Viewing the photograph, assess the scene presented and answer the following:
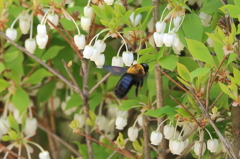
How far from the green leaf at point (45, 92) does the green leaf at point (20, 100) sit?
36 centimetres

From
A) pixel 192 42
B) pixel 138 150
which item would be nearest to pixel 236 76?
Result: pixel 192 42

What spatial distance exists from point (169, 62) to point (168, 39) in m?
0.10

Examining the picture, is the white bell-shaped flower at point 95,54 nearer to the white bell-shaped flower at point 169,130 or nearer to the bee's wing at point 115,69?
the bee's wing at point 115,69

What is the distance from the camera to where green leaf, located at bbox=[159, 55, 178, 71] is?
1.64 metres

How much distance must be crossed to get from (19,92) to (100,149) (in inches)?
23.2

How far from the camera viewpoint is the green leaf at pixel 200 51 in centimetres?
148

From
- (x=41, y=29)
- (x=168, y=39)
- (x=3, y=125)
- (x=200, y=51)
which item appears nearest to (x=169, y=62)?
(x=168, y=39)

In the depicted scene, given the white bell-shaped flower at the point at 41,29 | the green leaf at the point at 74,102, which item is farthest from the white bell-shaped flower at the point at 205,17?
the green leaf at the point at 74,102

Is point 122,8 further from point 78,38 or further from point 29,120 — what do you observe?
point 29,120

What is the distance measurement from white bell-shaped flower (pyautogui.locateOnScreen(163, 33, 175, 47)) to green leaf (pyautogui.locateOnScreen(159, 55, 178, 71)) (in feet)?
0.24

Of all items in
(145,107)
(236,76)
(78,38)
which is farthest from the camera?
(145,107)

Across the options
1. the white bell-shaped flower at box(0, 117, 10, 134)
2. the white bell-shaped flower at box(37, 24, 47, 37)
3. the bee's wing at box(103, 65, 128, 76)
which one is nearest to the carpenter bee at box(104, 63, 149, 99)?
the bee's wing at box(103, 65, 128, 76)

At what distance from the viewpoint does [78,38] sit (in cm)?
182

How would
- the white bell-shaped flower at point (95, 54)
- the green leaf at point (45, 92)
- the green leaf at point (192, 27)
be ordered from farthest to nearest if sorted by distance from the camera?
the green leaf at point (45, 92), the white bell-shaped flower at point (95, 54), the green leaf at point (192, 27)
